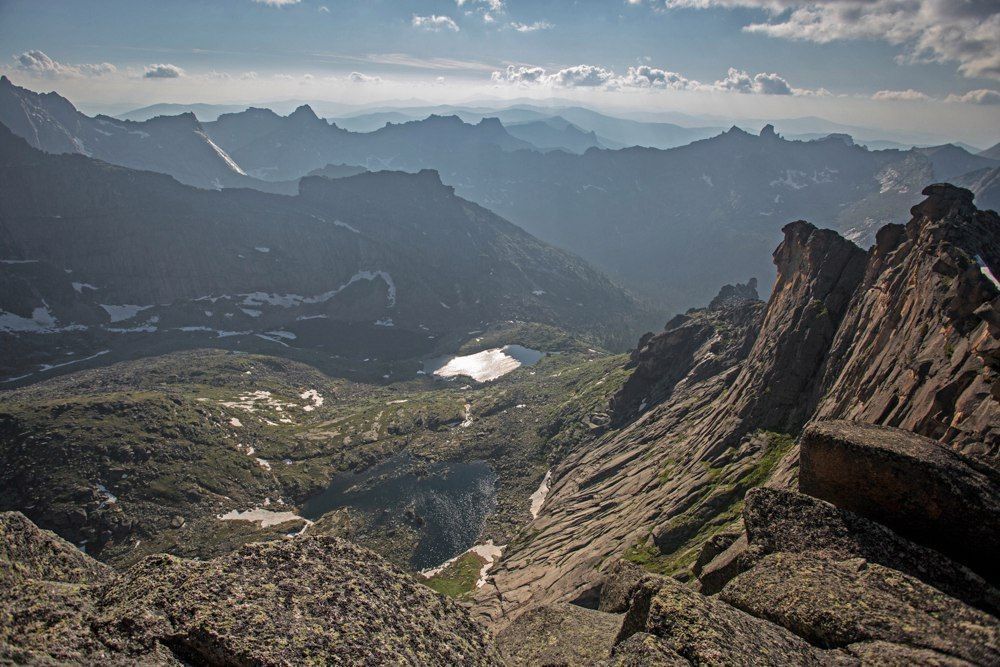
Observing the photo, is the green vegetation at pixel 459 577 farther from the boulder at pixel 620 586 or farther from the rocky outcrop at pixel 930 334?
the boulder at pixel 620 586

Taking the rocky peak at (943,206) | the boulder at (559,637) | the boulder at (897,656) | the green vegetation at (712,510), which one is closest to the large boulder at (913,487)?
the boulder at (897,656)

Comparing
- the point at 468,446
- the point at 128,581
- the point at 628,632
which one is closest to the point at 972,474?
the point at 628,632

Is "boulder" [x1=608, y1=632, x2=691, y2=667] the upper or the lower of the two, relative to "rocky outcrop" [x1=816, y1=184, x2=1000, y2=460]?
lower

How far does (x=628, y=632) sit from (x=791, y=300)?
252ft

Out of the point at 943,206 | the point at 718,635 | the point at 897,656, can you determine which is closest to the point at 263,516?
the point at 718,635

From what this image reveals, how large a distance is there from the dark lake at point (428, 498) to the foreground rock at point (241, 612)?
361 feet

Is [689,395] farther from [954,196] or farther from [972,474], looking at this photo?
[972,474]

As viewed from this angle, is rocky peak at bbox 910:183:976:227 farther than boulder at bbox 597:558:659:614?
Yes

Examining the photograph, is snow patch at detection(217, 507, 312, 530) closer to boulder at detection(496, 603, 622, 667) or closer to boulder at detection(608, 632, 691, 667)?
boulder at detection(496, 603, 622, 667)

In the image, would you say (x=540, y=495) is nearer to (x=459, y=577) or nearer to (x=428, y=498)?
(x=428, y=498)

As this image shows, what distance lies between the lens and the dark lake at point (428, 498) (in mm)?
132125

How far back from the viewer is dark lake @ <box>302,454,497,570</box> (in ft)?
433

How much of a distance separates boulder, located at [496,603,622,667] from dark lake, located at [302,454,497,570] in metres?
100

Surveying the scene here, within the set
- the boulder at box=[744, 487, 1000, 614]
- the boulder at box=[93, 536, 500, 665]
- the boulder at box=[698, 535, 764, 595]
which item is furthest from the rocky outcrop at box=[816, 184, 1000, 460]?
the boulder at box=[93, 536, 500, 665]
